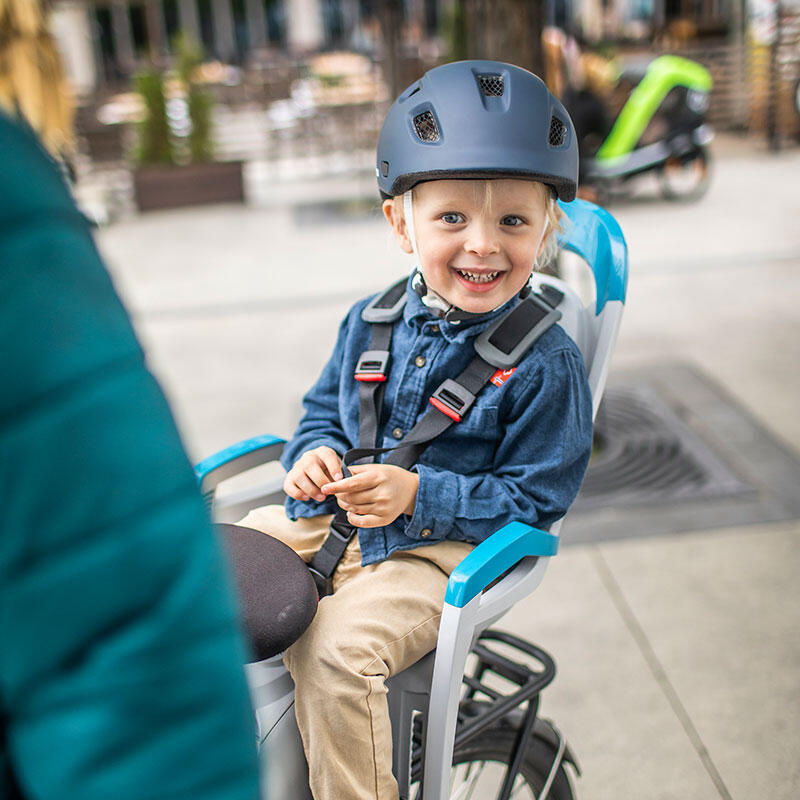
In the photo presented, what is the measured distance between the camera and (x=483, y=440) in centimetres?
166

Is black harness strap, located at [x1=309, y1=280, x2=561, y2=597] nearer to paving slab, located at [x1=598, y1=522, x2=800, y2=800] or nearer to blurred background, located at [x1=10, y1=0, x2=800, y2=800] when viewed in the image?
blurred background, located at [x1=10, y1=0, x2=800, y2=800]

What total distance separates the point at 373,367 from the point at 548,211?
1.31 ft

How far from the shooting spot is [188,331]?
5.89 metres

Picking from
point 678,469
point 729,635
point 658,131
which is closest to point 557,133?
point 729,635

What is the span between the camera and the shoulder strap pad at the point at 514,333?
5.31 feet

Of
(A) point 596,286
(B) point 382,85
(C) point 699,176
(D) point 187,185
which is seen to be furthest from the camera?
(B) point 382,85

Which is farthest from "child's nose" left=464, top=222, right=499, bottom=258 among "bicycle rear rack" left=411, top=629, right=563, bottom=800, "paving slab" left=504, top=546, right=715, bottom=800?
"paving slab" left=504, top=546, right=715, bottom=800

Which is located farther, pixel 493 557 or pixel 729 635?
pixel 729 635

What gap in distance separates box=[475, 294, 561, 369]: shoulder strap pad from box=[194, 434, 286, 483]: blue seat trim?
1.50ft

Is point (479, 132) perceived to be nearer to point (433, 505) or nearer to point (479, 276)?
point (479, 276)

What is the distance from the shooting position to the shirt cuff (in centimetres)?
155

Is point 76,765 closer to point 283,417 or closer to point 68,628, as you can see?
point 68,628

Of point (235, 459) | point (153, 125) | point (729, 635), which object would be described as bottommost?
point (729, 635)

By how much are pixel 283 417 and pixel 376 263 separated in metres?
2.95
